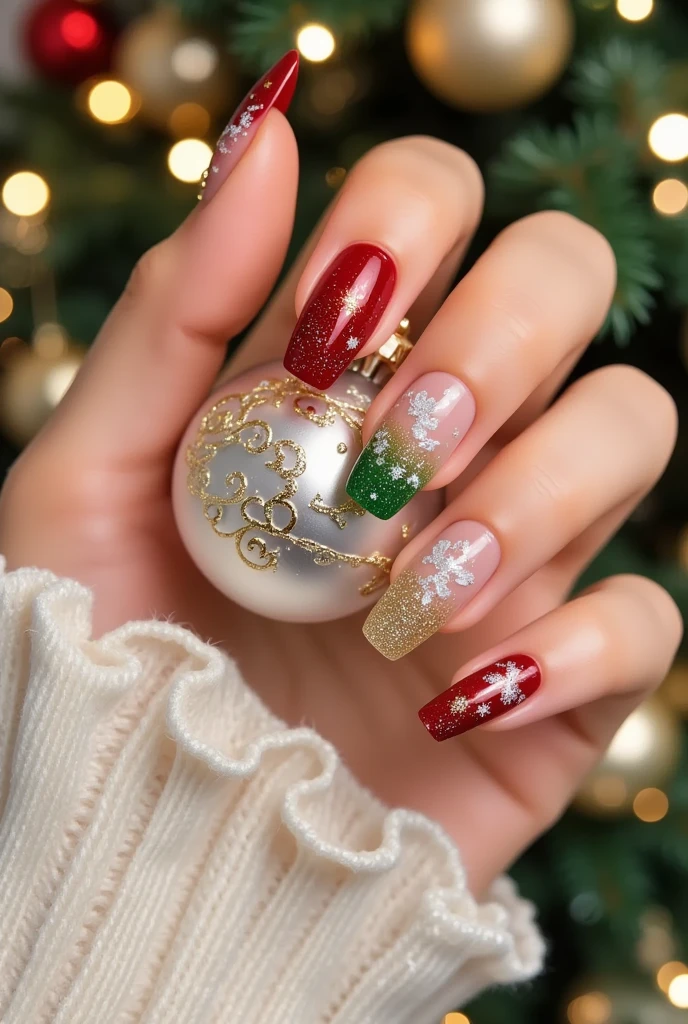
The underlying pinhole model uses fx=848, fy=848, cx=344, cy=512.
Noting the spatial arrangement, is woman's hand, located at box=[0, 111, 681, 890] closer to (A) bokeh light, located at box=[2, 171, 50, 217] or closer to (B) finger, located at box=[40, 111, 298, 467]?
(B) finger, located at box=[40, 111, 298, 467]

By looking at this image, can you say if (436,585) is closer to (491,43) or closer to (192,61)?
(491,43)

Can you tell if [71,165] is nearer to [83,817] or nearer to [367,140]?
[367,140]

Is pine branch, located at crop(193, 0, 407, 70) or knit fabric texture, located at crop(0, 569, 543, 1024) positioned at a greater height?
pine branch, located at crop(193, 0, 407, 70)

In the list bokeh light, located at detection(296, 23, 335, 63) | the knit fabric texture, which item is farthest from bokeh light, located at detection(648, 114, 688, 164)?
the knit fabric texture

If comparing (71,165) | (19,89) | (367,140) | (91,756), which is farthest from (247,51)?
(91,756)

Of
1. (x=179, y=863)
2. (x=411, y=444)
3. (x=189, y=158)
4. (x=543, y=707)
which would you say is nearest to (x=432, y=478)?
→ (x=411, y=444)
